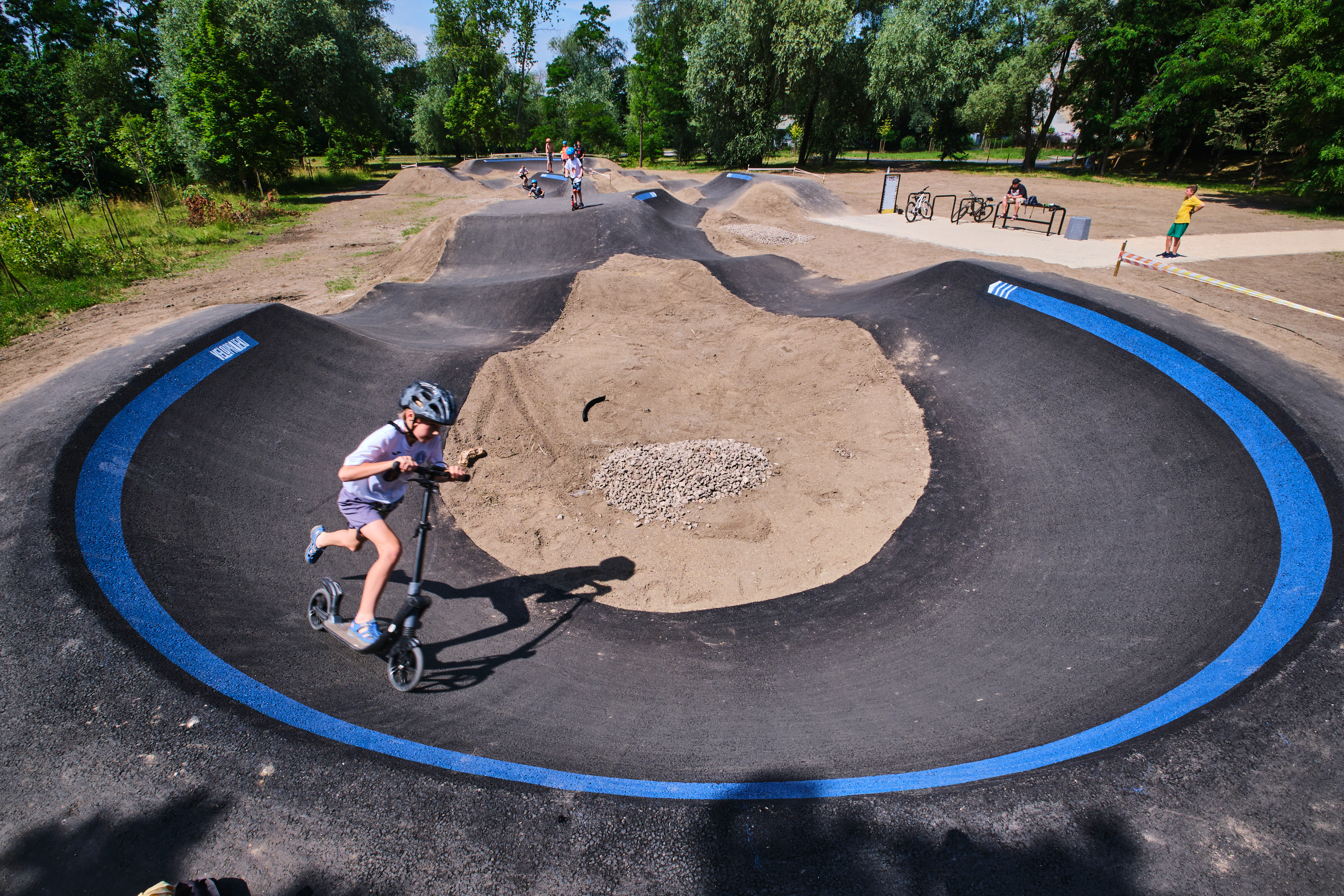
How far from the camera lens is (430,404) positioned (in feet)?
13.7

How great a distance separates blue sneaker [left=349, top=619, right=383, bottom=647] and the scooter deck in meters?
0.02

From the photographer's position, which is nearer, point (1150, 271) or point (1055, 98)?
point (1150, 271)

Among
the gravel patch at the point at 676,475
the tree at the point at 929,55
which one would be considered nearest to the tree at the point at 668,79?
the tree at the point at 929,55

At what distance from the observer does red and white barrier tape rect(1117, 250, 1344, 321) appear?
35.4 feet

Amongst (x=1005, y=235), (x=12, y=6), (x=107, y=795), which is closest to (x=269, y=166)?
(x=1005, y=235)

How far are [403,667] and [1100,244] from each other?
22.9 meters

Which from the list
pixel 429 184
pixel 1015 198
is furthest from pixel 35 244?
pixel 1015 198

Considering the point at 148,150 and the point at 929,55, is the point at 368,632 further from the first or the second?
the point at 929,55

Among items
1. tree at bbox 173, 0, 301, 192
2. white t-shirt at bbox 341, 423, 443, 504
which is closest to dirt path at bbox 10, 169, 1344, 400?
tree at bbox 173, 0, 301, 192

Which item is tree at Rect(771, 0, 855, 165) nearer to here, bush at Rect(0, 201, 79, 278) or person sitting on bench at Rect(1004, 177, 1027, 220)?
person sitting on bench at Rect(1004, 177, 1027, 220)

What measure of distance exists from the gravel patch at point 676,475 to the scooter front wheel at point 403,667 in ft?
12.6

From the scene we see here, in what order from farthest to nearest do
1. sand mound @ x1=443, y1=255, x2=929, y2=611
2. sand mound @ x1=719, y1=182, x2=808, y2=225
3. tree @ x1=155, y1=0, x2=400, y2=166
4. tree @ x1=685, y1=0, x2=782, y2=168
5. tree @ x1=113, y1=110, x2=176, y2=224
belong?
tree @ x1=685, y1=0, x2=782, y2=168, tree @ x1=155, y1=0, x2=400, y2=166, sand mound @ x1=719, y1=182, x2=808, y2=225, tree @ x1=113, y1=110, x2=176, y2=224, sand mound @ x1=443, y1=255, x2=929, y2=611

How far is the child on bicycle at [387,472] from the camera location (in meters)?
4.07

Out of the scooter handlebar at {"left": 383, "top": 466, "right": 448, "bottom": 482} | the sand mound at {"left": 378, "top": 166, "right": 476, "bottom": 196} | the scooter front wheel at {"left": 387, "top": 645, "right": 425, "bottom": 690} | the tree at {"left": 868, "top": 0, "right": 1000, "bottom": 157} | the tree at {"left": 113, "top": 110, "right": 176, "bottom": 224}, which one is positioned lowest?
the scooter front wheel at {"left": 387, "top": 645, "right": 425, "bottom": 690}
